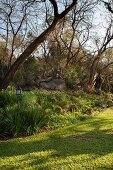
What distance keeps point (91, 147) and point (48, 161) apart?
1.68m

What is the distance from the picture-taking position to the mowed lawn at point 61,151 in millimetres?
6613

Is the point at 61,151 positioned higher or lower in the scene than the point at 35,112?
lower

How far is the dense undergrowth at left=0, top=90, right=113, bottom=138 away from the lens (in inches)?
367

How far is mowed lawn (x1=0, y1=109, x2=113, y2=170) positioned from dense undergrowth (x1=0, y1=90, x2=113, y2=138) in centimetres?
45

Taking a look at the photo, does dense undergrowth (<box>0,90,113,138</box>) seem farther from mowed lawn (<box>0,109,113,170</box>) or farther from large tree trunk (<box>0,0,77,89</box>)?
large tree trunk (<box>0,0,77,89</box>)

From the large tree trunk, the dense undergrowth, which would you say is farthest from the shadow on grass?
the large tree trunk

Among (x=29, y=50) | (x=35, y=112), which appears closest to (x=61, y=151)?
(x=35, y=112)

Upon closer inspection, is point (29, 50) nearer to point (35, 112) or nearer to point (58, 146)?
point (35, 112)

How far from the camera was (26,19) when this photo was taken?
29.1 m

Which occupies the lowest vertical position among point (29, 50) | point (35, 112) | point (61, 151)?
point (61, 151)

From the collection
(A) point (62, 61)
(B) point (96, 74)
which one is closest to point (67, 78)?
(B) point (96, 74)

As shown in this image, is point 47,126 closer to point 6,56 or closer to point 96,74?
point 96,74

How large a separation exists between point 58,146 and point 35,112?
2084 mm

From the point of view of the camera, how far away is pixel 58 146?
814cm
